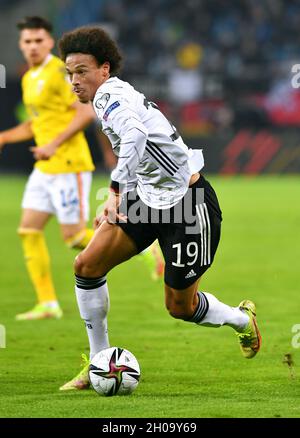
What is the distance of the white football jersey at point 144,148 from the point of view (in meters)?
5.25

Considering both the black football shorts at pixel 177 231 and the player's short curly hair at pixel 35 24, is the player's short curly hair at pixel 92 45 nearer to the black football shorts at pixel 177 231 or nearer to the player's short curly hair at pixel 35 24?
the black football shorts at pixel 177 231

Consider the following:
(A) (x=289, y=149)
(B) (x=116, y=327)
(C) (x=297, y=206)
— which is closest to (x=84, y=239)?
(B) (x=116, y=327)

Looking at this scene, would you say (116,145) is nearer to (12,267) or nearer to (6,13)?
(12,267)

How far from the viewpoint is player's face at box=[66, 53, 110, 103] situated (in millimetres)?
5516

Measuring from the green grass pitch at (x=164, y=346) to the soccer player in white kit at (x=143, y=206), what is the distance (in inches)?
17.6

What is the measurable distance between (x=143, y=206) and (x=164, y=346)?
1821 millimetres

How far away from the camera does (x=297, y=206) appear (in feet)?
64.0

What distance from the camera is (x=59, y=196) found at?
8719 millimetres

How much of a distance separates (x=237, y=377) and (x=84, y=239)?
2.98 meters

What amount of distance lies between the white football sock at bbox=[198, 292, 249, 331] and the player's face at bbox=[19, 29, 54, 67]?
11.8 ft
